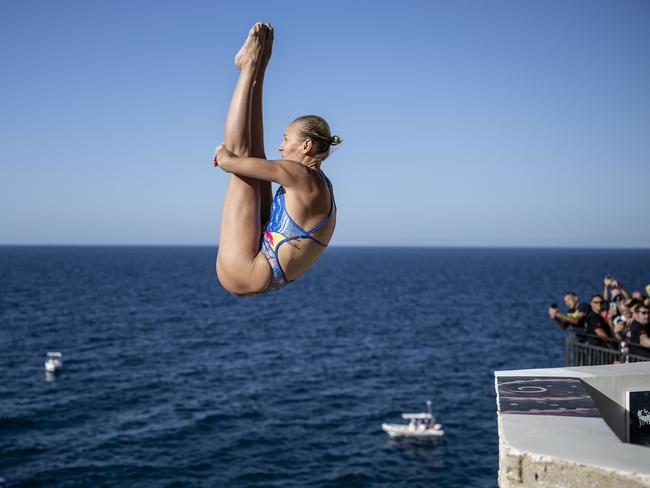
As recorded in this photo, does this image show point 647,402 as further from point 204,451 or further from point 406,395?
point 406,395

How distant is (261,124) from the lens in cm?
380

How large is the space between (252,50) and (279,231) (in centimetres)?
109

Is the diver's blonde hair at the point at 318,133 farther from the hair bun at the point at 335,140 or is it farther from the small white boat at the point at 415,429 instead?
the small white boat at the point at 415,429

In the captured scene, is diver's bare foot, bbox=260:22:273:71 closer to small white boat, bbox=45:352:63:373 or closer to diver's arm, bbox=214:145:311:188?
diver's arm, bbox=214:145:311:188

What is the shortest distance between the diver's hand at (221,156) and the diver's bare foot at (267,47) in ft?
1.87

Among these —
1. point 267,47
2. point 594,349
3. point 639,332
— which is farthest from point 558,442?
point 594,349

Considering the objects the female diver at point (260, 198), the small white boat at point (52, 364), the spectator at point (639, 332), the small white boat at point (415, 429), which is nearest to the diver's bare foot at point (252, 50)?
the female diver at point (260, 198)

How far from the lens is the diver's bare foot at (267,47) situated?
Answer: 3.71 metres

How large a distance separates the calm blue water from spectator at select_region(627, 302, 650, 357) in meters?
17.7

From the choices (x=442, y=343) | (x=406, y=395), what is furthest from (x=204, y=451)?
(x=442, y=343)

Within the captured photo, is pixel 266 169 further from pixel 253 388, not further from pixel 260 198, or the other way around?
pixel 253 388

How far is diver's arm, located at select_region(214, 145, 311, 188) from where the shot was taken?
345 cm

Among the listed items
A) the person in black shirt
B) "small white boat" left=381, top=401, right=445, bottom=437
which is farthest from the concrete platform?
"small white boat" left=381, top=401, right=445, bottom=437

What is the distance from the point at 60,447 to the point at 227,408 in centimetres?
947
